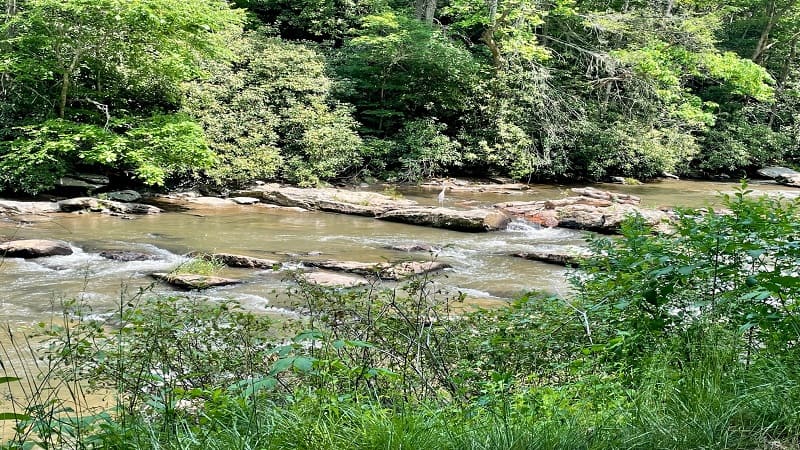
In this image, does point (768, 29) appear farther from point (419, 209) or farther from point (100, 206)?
point (100, 206)

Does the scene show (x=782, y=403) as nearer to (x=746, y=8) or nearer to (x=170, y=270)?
(x=170, y=270)

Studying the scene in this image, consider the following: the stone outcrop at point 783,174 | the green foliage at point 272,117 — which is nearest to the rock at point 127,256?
the green foliage at point 272,117

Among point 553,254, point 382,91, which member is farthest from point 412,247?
point 382,91

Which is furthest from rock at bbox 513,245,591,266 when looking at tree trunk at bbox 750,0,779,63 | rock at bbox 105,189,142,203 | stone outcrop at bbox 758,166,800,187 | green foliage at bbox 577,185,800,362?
tree trunk at bbox 750,0,779,63

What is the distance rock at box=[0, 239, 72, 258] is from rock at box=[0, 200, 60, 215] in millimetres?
3503

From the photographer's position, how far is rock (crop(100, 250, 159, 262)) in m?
10.1

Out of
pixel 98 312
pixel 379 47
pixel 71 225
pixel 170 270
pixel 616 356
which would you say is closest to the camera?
pixel 616 356

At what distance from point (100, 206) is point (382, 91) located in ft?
36.6

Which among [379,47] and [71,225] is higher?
[379,47]

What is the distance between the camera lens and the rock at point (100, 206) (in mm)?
14219

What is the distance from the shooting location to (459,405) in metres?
3.15

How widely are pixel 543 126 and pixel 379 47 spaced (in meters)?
6.29

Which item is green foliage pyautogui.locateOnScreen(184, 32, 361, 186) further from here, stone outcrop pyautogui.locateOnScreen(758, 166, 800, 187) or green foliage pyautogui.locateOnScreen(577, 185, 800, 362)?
stone outcrop pyautogui.locateOnScreen(758, 166, 800, 187)

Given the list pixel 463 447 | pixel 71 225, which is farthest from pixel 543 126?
pixel 463 447
